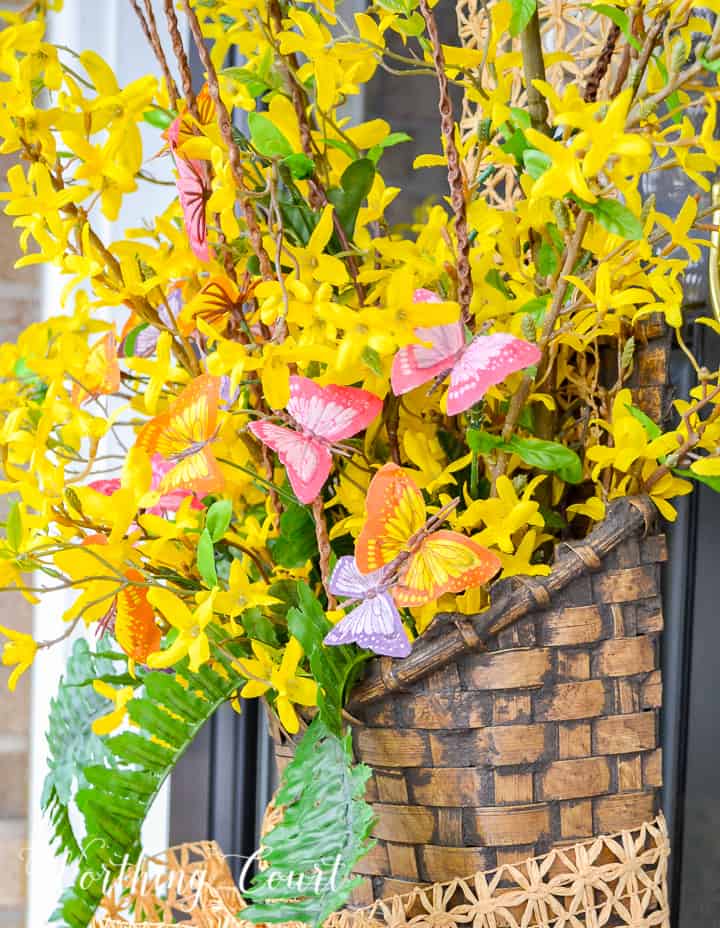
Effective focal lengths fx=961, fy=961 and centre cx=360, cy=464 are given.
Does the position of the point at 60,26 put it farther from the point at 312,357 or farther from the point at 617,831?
the point at 617,831

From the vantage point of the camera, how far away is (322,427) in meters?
0.48

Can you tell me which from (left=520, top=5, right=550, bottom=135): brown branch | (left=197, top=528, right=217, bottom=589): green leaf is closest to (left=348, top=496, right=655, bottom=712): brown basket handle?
(left=197, top=528, right=217, bottom=589): green leaf

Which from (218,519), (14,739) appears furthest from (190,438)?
(14,739)

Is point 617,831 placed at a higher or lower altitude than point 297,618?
lower

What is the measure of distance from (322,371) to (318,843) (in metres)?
0.24

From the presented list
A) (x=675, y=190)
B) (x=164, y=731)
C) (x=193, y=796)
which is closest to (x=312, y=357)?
(x=164, y=731)

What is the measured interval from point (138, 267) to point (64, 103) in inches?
3.8

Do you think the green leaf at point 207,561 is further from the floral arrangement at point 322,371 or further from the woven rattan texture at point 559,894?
the woven rattan texture at point 559,894

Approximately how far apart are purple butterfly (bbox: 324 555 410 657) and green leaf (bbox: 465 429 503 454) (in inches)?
3.2

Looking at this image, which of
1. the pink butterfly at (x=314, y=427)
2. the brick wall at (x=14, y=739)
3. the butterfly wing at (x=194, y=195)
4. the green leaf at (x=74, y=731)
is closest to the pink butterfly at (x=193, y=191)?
the butterfly wing at (x=194, y=195)

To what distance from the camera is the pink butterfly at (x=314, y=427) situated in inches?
18.7

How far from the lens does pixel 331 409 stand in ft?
1.56

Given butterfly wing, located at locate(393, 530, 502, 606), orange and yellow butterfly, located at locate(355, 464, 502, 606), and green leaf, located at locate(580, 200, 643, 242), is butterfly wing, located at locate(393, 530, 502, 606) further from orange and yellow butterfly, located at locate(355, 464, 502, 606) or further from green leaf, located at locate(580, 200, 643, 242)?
green leaf, located at locate(580, 200, 643, 242)

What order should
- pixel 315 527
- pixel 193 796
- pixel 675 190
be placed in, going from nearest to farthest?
pixel 315 527 → pixel 675 190 → pixel 193 796
